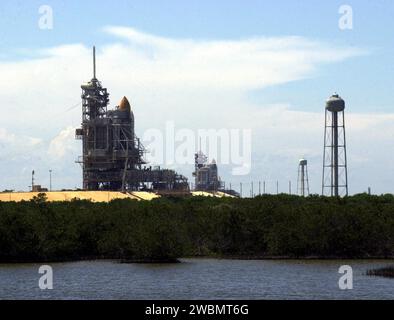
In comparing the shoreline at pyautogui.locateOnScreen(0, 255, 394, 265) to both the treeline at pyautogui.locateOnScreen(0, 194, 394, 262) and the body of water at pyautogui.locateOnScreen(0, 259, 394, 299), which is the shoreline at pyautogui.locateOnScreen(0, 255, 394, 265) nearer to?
the treeline at pyautogui.locateOnScreen(0, 194, 394, 262)

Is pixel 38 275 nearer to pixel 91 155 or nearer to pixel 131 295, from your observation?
pixel 131 295

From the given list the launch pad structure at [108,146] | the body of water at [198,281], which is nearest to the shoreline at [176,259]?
the body of water at [198,281]

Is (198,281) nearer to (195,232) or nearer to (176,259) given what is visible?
(176,259)

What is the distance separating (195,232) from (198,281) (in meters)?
40.2

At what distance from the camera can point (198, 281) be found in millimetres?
84188

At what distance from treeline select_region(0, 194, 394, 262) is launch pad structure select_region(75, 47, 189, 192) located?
2305 inches

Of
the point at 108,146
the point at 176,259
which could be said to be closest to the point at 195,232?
the point at 176,259

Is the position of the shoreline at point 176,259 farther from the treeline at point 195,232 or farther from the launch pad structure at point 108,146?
the launch pad structure at point 108,146

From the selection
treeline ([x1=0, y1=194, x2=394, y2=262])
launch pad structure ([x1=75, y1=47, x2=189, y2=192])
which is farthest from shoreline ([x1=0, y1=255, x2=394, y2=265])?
launch pad structure ([x1=75, y1=47, x2=189, y2=192])

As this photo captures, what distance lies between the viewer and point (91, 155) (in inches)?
7426

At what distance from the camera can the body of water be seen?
7300 centimetres

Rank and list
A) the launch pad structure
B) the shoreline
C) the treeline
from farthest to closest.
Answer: the launch pad structure
the treeline
the shoreline

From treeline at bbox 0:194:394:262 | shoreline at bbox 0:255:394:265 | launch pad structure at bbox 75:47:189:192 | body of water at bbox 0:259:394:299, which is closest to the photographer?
body of water at bbox 0:259:394:299

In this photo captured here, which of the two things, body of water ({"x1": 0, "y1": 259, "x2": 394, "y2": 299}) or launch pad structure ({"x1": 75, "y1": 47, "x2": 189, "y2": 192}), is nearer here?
body of water ({"x1": 0, "y1": 259, "x2": 394, "y2": 299})
